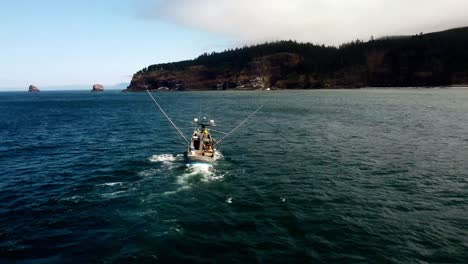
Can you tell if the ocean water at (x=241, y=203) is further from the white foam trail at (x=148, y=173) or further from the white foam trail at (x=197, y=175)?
the white foam trail at (x=148, y=173)

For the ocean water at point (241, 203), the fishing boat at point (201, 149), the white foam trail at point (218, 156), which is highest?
the fishing boat at point (201, 149)

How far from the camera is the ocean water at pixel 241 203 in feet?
62.7

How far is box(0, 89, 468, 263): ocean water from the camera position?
1912cm

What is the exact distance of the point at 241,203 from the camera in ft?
86.2

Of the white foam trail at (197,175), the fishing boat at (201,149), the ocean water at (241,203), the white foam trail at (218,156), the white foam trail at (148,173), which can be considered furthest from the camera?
the white foam trail at (218,156)

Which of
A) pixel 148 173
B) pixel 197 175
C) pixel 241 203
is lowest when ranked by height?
pixel 241 203

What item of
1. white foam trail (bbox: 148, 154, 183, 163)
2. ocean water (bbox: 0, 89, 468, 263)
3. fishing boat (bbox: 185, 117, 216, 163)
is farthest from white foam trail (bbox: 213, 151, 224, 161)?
white foam trail (bbox: 148, 154, 183, 163)

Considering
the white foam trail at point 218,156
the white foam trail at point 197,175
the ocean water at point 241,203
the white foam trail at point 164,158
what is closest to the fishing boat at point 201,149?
the white foam trail at point 197,175

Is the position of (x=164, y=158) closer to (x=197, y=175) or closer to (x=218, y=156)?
(x=218, y=156)

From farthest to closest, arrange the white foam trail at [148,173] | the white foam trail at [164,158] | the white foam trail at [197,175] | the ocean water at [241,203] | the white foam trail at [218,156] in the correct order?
1. the white foam trail at [218,156]
2. the white foam trail at [164,158]
3. the white foam trail at [148,173]
4. the white foam trail at [197,175]
5. the ocean water at [241,203]

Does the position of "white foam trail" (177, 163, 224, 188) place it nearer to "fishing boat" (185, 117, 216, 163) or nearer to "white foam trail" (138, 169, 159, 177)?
"fishing boat" (185, 117, 216, 163)

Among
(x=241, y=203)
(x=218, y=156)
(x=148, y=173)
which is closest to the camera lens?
(x=241, y=203)

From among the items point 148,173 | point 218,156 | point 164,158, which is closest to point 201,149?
point 218,156

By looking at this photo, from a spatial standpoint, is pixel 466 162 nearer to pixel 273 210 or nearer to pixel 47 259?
pixel 273 210
